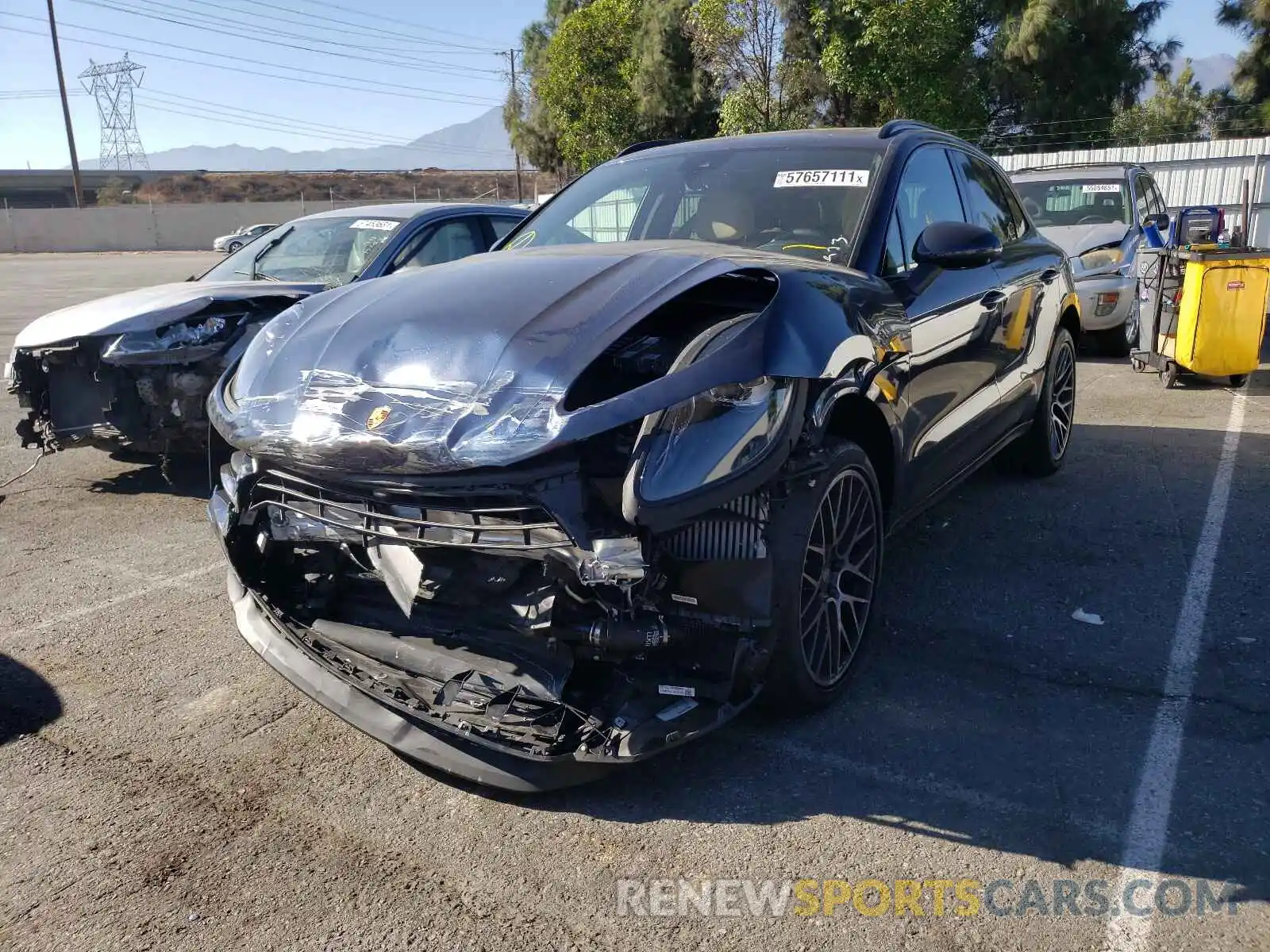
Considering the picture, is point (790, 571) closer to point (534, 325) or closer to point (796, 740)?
point (796, 740)

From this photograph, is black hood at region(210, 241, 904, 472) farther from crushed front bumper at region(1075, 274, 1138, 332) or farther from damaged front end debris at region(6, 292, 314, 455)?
crushed front bumper at region(1075, 274, 1138, 332)

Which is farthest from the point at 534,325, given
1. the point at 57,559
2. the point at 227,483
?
the point at 57,559

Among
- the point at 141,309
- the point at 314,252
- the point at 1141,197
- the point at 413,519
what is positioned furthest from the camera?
the point at 1141,197

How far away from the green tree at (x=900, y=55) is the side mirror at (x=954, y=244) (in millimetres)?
21095

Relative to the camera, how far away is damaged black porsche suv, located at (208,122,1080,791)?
2703 mm

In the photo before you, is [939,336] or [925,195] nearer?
[939,336]

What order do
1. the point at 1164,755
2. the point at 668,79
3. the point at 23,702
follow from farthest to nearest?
1. the point at 668,79
2. the point at 23,702
3. the point at 1164,755

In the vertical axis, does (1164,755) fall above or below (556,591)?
below

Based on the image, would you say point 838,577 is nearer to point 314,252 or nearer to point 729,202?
point 729,202

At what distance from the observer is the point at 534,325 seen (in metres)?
2.96

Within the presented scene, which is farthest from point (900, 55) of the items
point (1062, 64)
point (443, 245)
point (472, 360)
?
point (472, 360)

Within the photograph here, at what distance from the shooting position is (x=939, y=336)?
13.4ft

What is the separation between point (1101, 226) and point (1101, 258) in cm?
80

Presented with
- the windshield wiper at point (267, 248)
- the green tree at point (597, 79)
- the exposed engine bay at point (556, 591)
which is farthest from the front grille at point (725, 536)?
the green tree at point (597, 79)
